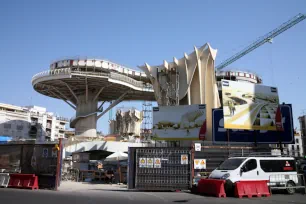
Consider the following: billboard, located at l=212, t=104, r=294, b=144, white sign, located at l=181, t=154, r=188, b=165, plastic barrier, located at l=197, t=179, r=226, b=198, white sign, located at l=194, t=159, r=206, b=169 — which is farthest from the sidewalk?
billboard, located at l=212, t=104, r=294, b=144

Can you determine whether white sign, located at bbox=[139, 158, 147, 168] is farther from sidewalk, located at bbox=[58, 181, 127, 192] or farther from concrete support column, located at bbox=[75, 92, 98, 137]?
concrete support column, located at bbox=[75, 92, 98, 137]

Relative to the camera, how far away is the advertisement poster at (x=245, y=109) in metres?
27.0

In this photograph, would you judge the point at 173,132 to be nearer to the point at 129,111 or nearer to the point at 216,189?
the point at 216,189

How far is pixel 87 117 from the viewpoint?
65.5m

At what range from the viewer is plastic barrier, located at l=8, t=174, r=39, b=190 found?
1708 centimetres

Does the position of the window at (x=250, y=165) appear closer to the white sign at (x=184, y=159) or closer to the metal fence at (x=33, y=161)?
the white sign at (x=184, y=159)

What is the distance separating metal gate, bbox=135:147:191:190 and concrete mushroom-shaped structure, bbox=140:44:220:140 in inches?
1135

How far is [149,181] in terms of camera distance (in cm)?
1661

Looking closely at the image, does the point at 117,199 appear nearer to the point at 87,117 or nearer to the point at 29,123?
the point at 87,117

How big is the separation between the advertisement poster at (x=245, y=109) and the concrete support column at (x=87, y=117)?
41.7 meters

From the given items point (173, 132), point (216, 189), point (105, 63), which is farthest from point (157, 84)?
point (216, 189)

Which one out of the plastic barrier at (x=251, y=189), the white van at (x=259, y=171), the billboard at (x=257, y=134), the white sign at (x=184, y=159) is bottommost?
the plastic barrier at (x=251, y=189)

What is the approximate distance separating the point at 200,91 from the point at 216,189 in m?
33.5

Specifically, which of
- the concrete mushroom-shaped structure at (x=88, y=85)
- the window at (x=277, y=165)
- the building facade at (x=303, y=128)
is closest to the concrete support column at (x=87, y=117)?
the concrete mushroom-shaped structure at (x=88, y=85)
